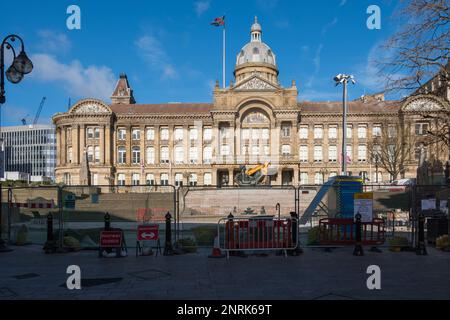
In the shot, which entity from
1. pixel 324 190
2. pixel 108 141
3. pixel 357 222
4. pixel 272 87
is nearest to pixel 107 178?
pixel 108 141

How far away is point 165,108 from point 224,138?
1395 cm

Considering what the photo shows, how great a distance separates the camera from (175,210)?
504 inches

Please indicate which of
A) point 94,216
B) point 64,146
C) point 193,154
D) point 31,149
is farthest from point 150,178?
point 31,149

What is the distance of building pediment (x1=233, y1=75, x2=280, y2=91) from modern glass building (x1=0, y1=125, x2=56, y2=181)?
100300mm

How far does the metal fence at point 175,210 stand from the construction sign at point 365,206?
4.01 feet

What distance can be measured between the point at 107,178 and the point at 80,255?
59.8 m

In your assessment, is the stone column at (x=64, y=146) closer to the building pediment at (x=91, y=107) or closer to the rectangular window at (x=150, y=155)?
the building pediment at (x=91, y=107)

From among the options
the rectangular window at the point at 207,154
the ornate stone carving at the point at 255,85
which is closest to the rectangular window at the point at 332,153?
the ornate stone carving at the point at 255,85

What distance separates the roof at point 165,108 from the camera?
7119 centimetres

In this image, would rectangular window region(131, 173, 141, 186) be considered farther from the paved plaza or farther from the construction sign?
the construction sign

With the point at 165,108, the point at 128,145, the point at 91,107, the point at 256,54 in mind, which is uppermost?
the point at 256,54

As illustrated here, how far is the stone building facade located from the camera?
6725 centimetres

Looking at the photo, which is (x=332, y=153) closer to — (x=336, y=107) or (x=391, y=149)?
(x=336, y=107)

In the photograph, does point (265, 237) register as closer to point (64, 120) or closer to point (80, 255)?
point (80, 255)
